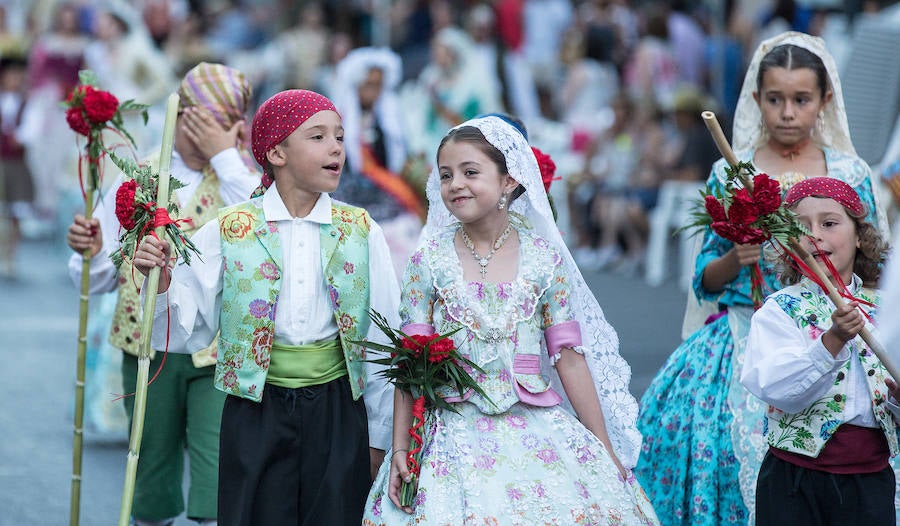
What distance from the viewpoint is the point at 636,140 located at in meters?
14.8

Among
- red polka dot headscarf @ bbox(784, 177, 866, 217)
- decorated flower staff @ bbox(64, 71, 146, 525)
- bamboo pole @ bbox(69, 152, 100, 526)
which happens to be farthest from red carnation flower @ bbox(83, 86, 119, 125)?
red polka dot headscarf @ bbox(784, 177, 866, 217)

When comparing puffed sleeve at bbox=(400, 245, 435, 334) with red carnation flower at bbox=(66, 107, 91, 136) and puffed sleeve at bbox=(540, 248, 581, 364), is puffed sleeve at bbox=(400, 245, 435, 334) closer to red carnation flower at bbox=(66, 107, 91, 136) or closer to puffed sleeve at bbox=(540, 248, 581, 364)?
puffed sleeve at bbox=(540, 248, 581, 364)

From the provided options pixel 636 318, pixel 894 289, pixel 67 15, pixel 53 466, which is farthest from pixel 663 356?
pixel 67 15

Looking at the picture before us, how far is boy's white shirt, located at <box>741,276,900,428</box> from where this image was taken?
4.05 metres

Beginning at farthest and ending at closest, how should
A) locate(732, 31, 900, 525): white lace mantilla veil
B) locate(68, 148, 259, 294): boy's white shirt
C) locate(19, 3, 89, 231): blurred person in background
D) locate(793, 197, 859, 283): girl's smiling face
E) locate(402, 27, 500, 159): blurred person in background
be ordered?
locate(19, 3, 89, 231): blurred person in background → locate(402, 27, 500, 159): blurred person in background → locate(68, 148, 259, 294): boy's white shirt → locate(732, 31, 900, 525): white lace mantilla veil → locate(793, 197, 859, 283): girl's smiling face

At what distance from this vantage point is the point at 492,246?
14.7 feet

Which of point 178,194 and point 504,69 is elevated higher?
point 504,69

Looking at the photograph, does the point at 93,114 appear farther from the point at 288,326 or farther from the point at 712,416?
the point at 712,416

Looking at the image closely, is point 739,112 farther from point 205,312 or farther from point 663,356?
point 663,356

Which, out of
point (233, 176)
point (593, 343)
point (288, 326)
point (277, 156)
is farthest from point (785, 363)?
point (233, 176)

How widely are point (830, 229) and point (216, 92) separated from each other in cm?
242

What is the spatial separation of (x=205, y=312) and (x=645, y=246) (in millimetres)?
10861

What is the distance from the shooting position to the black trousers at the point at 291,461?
14.3ft

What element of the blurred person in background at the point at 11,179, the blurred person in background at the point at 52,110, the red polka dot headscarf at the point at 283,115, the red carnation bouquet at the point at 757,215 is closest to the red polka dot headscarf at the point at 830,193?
the red carnation bouquet at the point at 757,215
